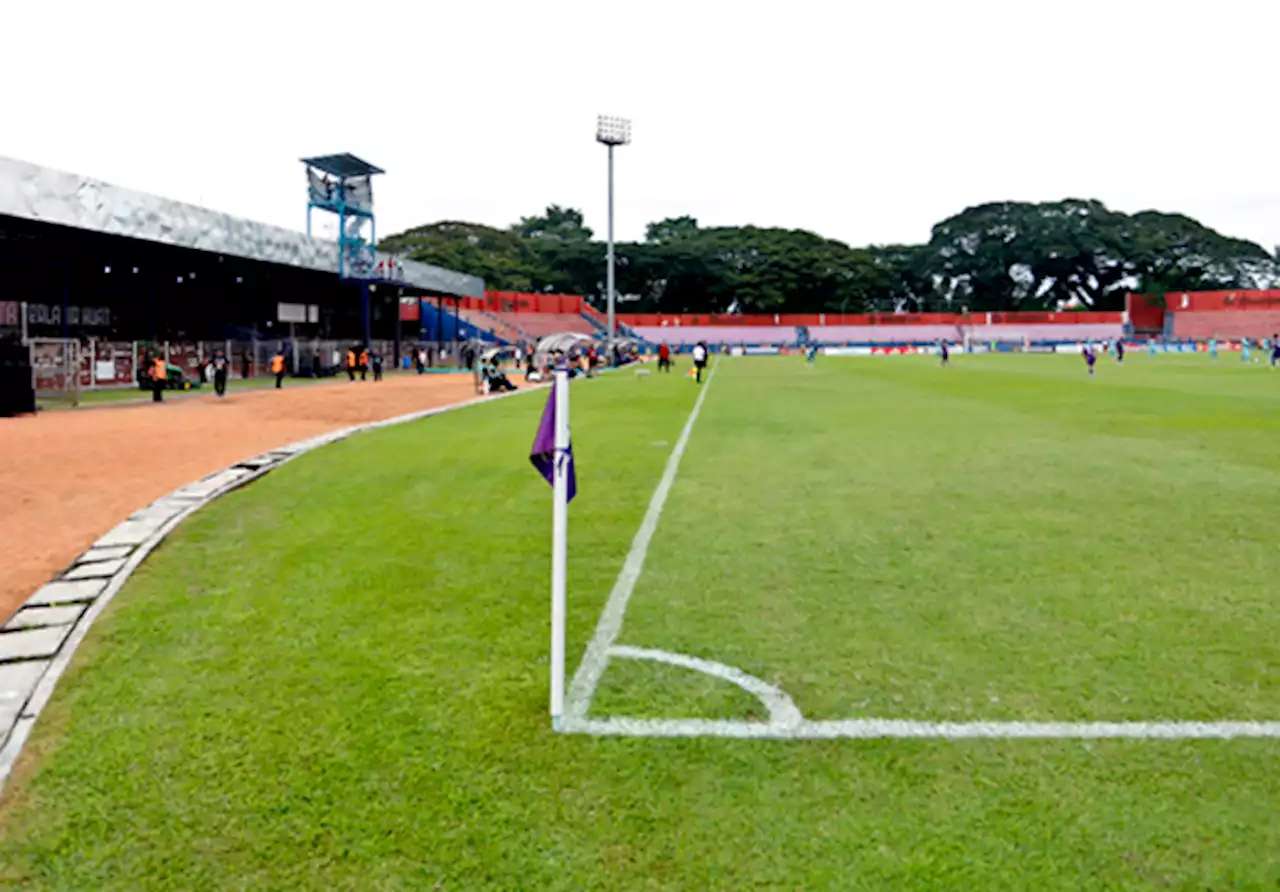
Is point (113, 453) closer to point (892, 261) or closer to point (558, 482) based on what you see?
point (558, 482)

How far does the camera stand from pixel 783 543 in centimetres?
782

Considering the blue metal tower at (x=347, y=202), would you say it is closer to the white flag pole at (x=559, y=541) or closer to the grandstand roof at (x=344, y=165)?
the grandstand roof at (x=344, y=165)

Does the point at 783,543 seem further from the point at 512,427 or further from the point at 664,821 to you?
the point at 512,427

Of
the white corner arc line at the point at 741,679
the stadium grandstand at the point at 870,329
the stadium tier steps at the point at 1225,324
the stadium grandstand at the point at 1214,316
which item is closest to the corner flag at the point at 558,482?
the white corner arc line at the point at 741,679

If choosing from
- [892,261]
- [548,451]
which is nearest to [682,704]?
[548,451]

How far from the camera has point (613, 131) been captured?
6406 centimetres

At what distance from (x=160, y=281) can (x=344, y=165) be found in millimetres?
9874

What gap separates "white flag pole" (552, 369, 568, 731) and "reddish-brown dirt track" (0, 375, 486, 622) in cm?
386

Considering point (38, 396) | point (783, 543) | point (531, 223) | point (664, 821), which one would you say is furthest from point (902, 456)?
point (531, 223)

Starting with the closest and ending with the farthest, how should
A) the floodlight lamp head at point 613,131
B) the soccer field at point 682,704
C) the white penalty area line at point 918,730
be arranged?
the soccer field at point 682,704
the white penalty area line at point 918,730
the floodlight lamp head at point 613,131

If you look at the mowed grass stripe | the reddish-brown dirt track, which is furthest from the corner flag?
the reddish-brown dirt track

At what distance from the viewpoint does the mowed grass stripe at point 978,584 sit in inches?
180

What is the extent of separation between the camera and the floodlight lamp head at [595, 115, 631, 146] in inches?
2510

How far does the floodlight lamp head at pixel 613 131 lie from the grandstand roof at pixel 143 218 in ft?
79.4
